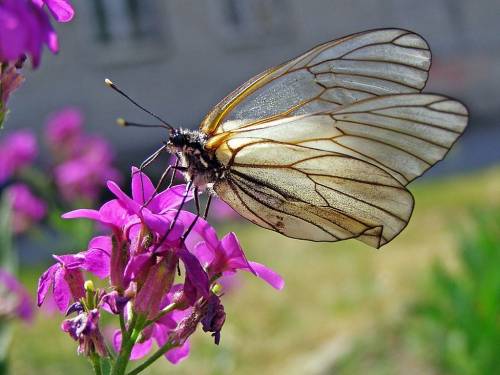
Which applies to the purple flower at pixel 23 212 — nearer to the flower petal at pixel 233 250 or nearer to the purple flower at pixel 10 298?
the purple flower at pixel 10 298

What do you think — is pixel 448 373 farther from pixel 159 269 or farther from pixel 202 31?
pixel 202 31

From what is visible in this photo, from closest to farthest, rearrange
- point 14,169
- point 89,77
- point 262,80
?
point 262,80, point 14,169, point 89,77

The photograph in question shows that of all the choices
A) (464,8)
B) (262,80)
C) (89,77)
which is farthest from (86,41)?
(262,80)

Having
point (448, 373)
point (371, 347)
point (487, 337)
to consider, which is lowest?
point (371, 347)

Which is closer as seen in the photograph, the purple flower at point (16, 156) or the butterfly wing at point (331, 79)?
the butterfly wing at point (331, 79)

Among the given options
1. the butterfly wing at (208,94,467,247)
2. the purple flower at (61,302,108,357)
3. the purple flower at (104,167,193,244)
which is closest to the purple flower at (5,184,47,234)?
the butterfly wing at (208,94,467,247)

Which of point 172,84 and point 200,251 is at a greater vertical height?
point 200,251

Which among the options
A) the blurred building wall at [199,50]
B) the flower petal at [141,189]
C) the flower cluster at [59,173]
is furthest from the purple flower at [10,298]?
the blurred building wall at [199,50]

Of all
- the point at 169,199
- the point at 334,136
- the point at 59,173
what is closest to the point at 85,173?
the point at 59,173

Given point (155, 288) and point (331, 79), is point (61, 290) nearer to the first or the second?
point (155, 288)
